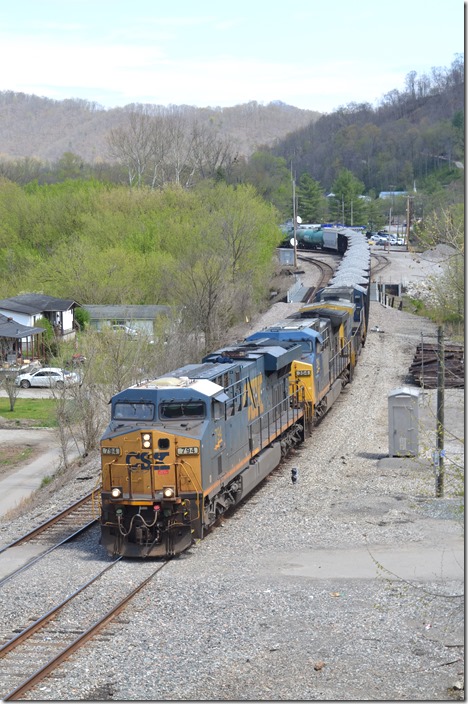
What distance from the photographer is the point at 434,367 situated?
3688cm

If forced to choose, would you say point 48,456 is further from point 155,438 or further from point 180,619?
point 180,619

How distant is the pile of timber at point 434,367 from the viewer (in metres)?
35.6

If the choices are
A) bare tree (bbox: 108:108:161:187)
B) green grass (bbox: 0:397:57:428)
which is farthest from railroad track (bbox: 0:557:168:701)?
bare tree (bbox: 108:108:161:187)

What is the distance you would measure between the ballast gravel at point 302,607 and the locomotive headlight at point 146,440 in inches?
83.7

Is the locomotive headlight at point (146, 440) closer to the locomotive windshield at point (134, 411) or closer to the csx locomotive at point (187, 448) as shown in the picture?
the csx locomotive at point (187, 448)

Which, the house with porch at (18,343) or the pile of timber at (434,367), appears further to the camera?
the house with porch at (18,343)

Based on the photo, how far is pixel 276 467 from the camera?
23609mm

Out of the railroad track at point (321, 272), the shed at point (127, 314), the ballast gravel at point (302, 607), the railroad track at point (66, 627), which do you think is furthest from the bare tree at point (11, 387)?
the railroad track at point (66, 627)

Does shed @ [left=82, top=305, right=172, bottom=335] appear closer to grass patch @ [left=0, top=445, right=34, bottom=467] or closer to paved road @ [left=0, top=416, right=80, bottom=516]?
paved road @ [left=0, top=416, right=80, bottom=516]

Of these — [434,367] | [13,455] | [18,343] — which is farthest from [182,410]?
[18,343]

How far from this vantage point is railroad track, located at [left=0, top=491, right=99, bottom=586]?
18062 mm

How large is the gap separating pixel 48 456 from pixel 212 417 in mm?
21845

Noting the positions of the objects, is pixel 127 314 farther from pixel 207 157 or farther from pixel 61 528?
pixel 207 157

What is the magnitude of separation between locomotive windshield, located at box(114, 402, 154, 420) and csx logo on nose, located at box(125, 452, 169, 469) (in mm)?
828
